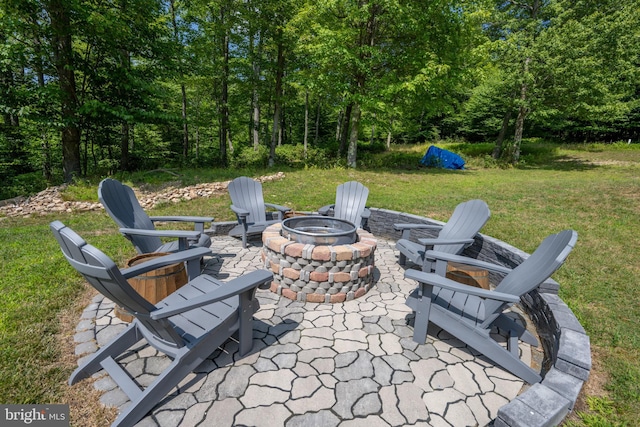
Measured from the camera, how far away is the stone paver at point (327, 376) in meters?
1.73

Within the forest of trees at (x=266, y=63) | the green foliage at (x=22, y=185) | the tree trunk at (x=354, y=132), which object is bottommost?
the green foliage at (x=22, y=185)

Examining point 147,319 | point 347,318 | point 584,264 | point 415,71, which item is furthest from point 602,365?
point 415,71

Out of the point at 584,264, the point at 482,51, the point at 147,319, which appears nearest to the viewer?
the point at 147,319

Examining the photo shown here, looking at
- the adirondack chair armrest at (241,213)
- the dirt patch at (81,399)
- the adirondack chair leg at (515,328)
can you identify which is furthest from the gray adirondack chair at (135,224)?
the adirondack chair leg at (515,328)

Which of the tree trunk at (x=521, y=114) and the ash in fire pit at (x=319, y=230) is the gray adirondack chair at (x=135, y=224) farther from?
the tree trunk at (x=521, y=114)

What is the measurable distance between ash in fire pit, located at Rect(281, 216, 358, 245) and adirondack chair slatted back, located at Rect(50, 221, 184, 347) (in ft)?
5.88

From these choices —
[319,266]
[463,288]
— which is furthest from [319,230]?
[463,288]

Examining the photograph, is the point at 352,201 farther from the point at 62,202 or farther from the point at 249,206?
the point at 62,202

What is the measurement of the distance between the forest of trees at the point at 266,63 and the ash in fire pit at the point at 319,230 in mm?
7736

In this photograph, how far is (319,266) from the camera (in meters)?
2.99

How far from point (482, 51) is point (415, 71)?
272cm

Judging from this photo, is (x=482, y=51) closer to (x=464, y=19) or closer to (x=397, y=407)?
(x=464, y=19)

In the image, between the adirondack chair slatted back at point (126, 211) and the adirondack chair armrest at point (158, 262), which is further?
the adirondack chair slatted back at point (126, 211)

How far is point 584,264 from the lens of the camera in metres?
3.71
